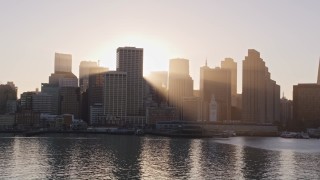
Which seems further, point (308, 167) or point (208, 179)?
point (308, 167)

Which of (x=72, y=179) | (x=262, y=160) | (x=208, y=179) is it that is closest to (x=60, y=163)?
(x=72, y=179)

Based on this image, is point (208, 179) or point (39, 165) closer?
point (208, 179)

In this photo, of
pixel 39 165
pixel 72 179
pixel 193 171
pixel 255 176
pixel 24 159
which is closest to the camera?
pixel 72 179

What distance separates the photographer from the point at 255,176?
80.2 meters

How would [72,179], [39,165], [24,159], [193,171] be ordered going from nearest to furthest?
[72,179]
[193,171]
[39,165]
[24,159]

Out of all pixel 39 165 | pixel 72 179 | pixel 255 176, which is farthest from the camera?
pixel 39 165

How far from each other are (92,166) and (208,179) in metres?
25.6

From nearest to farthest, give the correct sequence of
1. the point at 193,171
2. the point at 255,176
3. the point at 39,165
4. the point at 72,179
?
the point at 72,179 → the point at 255,176 → the point at 193,171 → the point at 39,165

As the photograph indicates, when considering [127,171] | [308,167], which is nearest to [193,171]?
[127,171]

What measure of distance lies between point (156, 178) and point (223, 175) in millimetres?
12222

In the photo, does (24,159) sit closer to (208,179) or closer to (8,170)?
(8,170)

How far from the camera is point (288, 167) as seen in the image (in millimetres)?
95125

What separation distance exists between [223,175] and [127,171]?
55.9 ft

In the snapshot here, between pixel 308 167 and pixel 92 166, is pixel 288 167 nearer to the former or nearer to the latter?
pixel 308 167
